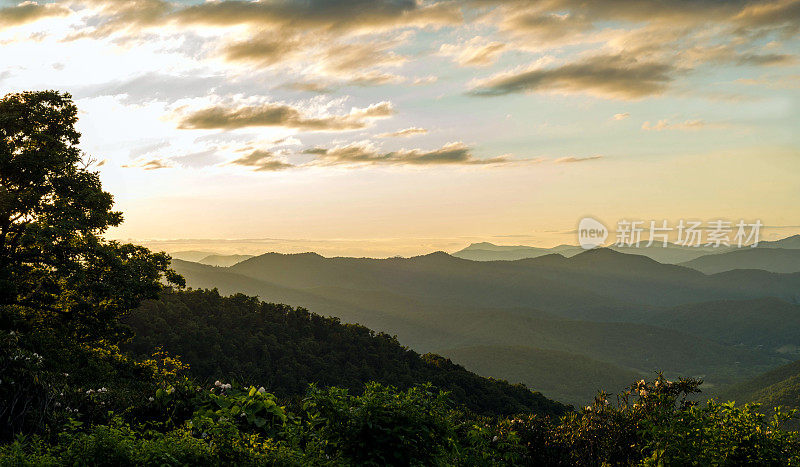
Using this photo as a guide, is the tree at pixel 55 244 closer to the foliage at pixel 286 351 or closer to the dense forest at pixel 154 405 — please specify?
the dense forest at pixel 154 405

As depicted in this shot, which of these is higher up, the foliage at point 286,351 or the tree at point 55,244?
the tree at point 55,244

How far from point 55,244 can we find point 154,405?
12.2m

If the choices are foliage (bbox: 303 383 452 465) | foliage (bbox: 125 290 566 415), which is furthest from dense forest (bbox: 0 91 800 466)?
foliage (bbox: 125 290 566 415)

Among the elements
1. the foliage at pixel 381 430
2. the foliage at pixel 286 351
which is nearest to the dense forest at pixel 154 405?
the foliage at pixel 381 430

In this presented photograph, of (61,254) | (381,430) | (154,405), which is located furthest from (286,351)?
(381,430)

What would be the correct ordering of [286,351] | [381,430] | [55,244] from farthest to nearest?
[286,351] → [55,244] → [381,430]

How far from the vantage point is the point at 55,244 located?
19562 millimetres

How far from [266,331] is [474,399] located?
28.7 m

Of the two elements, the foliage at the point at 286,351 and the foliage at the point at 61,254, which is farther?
the foliage at the point at 286,351

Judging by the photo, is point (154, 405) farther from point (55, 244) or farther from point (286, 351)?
point (286, 351)

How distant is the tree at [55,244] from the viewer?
19766mm

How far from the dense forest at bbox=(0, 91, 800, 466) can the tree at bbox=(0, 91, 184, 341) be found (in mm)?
57

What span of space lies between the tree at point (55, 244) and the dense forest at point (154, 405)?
0.06 metres

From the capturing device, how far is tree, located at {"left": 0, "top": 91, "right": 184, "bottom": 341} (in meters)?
19.8
